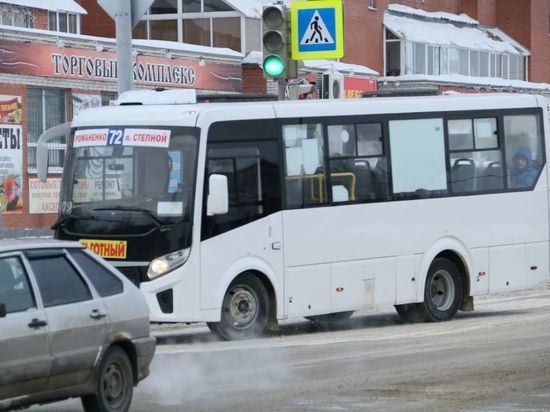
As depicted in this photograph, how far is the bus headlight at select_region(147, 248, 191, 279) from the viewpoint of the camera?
16.2m

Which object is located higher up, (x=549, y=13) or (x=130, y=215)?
(x=549, y=13)

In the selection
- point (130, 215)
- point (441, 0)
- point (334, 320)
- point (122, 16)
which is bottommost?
point (334, 320)

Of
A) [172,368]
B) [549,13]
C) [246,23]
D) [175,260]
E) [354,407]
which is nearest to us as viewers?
[354,407]

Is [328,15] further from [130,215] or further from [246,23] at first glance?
[246,23]

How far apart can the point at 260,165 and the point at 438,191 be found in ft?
10.3

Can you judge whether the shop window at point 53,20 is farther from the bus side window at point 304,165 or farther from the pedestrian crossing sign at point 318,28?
the bus side window at point 304,165

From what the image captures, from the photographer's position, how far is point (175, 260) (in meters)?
16.2

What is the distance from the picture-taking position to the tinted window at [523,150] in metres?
20.2

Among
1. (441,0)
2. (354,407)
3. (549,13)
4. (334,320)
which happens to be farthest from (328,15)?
(549,13)

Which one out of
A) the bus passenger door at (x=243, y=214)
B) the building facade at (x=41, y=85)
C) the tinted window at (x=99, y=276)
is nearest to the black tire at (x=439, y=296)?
the bus passenger door at (x=243, y=214)

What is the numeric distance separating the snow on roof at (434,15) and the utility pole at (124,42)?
115ft

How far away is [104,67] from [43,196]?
3.40 meters

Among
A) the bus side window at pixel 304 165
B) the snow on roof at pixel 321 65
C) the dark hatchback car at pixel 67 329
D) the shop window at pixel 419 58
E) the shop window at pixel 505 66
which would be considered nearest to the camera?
the dark hatchback car at pixel 67 329

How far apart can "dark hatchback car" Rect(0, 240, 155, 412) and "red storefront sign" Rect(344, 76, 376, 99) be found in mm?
31418
